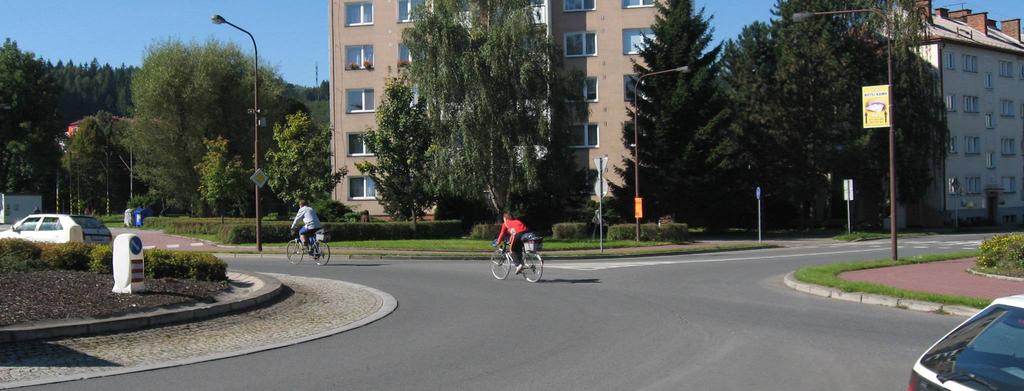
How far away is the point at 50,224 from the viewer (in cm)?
2733

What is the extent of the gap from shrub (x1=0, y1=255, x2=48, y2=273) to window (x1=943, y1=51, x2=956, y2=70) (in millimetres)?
60261

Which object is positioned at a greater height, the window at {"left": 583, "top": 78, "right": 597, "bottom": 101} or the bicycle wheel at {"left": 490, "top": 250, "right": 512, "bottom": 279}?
the window at {"left": 583, "top": 78, "right": 597, "bottom": 101}

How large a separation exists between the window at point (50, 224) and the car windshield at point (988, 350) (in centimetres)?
2863

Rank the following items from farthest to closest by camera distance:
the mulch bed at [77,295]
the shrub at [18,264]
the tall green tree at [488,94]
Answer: the tall green tree at [488,94] < the shrub at [18,264] < the mulch bed at [77,295]

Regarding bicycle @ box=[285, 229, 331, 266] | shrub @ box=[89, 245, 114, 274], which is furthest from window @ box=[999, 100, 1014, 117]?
shrub @ box=[89, 245, 114, 274]

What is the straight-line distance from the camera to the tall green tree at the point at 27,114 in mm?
64750

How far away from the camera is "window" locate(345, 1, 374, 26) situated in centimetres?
5212

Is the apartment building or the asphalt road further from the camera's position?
the apartment building

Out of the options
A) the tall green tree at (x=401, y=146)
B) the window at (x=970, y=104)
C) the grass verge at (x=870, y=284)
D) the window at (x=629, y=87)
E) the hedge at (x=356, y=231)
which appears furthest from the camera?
the window at (x=970, y=104)

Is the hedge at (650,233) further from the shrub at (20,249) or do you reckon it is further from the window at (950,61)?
the window at (950,61)

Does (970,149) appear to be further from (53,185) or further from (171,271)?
(53,185)

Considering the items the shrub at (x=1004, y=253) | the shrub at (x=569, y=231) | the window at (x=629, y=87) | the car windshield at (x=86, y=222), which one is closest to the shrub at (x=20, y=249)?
the car windshield at (x=86, y=222)

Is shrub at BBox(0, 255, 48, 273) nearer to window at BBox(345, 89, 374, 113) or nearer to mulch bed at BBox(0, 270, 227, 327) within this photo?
mulch bed at BBox(0, 270, 227, 327)

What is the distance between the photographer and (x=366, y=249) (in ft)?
97.7
